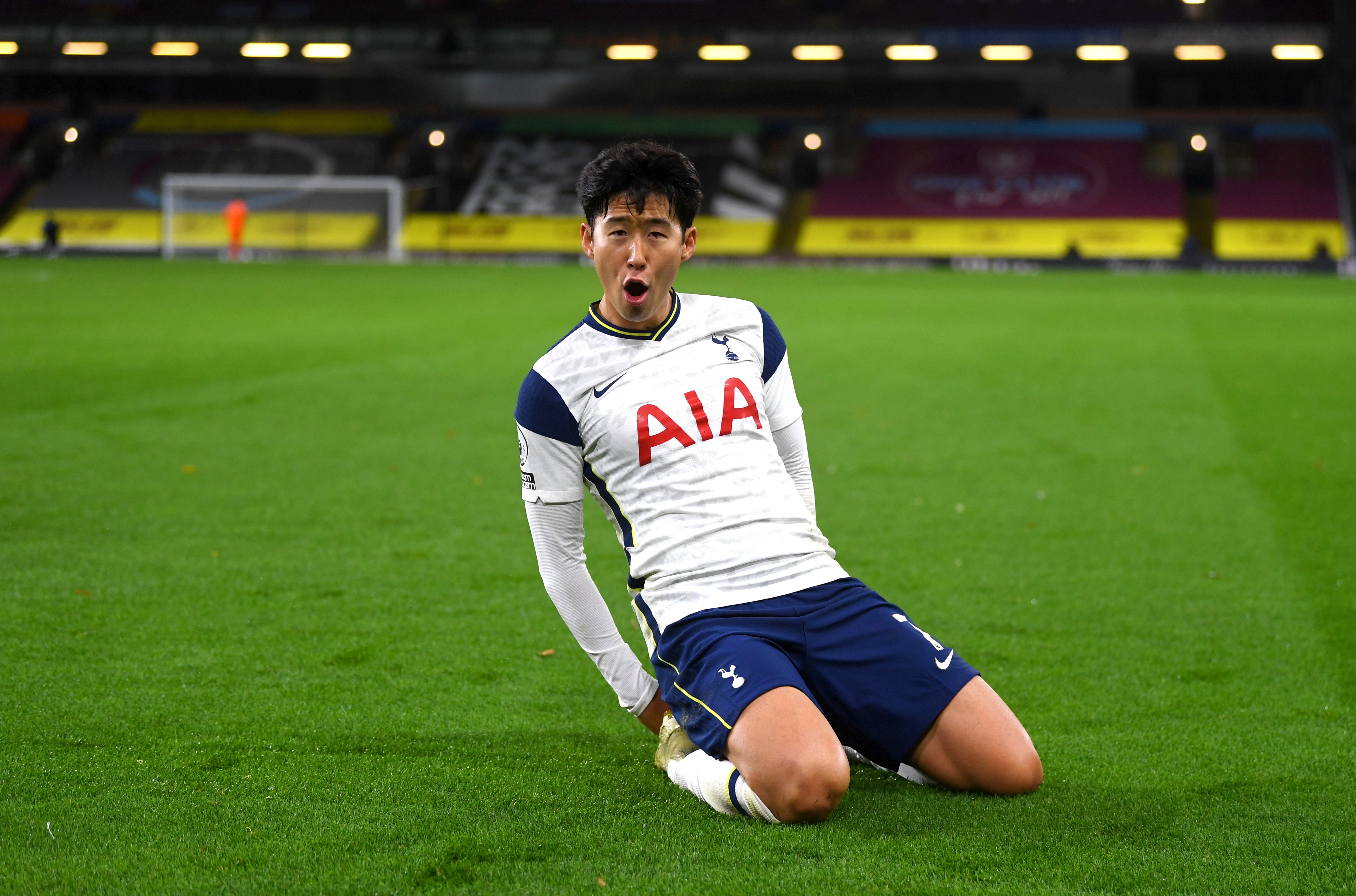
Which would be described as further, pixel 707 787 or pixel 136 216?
pixel 136 216

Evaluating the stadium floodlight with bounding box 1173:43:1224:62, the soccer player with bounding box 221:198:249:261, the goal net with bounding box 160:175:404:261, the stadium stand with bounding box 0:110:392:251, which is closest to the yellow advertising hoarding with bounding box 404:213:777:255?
the goal net with bounding box 160:175:404:261

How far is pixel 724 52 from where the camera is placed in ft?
119

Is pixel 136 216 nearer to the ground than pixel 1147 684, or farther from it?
farther from it

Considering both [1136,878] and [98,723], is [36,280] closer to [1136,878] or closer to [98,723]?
[98,723]

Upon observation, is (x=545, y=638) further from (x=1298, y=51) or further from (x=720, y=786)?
(x=1298, y=51)

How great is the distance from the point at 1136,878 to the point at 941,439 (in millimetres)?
6360

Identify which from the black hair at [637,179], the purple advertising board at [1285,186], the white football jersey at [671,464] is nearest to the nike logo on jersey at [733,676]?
the white football jersey at [671,464]

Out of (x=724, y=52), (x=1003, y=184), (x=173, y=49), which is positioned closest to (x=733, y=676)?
(x=724, y=52)

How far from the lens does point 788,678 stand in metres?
3.16

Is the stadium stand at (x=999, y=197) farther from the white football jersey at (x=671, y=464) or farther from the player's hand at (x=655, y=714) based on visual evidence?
the player's hand at (x=655, y=714)

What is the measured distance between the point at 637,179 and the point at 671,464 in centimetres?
74

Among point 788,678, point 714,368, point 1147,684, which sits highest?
point 714,368

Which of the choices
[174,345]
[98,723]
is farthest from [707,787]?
[174,345]

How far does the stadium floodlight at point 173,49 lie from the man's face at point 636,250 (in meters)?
37.8
